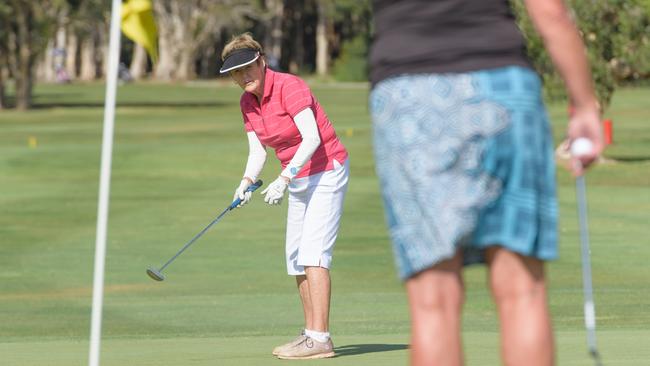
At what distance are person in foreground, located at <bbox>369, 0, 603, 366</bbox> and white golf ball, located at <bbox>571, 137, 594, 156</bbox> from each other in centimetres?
2

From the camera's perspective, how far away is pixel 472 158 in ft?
15.3

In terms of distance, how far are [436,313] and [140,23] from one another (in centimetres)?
157

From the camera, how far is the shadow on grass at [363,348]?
8.87 m

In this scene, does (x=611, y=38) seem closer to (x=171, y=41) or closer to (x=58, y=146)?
(x=58, y=146)

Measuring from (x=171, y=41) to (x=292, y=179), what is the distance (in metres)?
104

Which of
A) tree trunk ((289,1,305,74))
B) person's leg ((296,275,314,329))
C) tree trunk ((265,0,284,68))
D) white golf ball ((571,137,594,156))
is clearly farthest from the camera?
tree trunk ((289,1,305,74))

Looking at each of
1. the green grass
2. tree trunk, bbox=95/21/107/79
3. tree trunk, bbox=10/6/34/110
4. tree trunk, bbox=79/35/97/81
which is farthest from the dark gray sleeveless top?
tree trunk, bbox=79/35/97/81

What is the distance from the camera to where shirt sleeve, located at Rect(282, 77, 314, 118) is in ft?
29.2

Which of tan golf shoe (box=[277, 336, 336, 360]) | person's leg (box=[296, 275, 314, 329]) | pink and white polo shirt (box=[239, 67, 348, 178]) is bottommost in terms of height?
tan golf shoe (box=[277, 336, 336, 360])

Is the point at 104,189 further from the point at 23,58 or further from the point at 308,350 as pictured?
the point at 23,58

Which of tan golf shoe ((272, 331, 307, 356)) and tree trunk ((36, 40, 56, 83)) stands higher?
tree trunk ((36, 40, 56, 83))

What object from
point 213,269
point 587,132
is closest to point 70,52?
point 213,269

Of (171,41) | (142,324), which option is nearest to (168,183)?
(142,324)

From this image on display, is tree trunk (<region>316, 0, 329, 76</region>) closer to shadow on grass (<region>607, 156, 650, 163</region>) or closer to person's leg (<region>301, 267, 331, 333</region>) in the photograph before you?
shadow on grass (<region>607, 156, 650, 163</region>)
